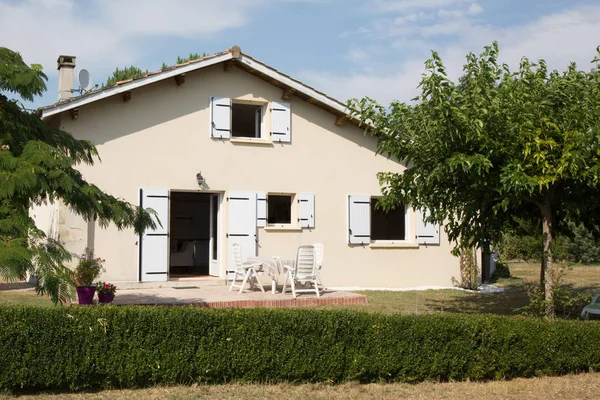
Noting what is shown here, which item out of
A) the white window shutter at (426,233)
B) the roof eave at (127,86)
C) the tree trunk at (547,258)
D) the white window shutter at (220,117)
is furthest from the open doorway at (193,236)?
the tree trunk at (547,258)

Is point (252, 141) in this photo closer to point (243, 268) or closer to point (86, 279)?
point (243, 268)

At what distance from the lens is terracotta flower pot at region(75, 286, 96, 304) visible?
9.70 m

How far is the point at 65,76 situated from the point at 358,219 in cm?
689

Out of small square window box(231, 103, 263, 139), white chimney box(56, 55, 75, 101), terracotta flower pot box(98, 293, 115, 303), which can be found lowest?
→ terracotta flower pot box(98, 293, 115, 303)

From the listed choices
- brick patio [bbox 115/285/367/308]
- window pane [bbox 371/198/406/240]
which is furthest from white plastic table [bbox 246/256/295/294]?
window pane [bbox 371/198/406/240]

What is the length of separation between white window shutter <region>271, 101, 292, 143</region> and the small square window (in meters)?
0.38

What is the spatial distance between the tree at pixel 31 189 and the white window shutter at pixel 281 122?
279 inches

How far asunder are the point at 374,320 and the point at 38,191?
3.41 meters

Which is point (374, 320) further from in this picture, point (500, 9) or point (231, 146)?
point (231, 146)

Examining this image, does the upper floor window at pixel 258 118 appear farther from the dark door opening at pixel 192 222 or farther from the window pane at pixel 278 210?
the dark door opening at pixel 192 222

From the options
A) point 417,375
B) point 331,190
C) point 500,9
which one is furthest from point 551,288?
point 331,190

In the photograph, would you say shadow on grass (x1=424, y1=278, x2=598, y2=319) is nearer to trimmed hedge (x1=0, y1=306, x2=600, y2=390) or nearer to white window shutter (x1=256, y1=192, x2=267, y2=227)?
trimmed hedge (x1=0, y1=306, x2=600, y2=390)

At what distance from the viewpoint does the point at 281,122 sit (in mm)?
14016

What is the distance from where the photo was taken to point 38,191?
5.65 metres
